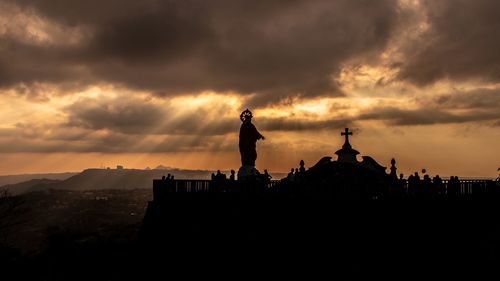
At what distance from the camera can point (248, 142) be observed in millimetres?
27828

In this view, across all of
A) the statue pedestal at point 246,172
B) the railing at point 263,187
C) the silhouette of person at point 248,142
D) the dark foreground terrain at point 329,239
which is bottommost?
the dark foreground terrain at point 329,239

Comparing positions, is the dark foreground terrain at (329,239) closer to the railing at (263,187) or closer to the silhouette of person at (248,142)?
the railing at (263,187)

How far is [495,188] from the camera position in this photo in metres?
27.2

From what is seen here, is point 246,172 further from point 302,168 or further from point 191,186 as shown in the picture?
point 302,168

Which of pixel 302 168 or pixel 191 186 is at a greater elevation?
pixel 302 168

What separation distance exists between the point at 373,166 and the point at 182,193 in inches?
505

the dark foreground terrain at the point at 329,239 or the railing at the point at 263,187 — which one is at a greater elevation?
the railing at the point at 263,187

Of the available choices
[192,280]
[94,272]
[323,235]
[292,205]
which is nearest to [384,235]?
[323,235]

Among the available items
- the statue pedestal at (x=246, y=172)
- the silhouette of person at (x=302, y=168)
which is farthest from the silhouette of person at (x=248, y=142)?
the silhouette of person at (x=302, y=168)

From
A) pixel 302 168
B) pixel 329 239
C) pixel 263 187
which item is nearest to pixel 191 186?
pixel 263 187

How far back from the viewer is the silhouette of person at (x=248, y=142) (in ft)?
91.4

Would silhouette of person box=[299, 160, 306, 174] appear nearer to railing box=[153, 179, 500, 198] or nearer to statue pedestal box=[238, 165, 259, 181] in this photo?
railing box=[153, 179, 500, 198]

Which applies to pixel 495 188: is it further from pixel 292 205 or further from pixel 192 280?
pixel 192 280

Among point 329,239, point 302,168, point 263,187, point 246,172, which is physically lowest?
point 329,239
